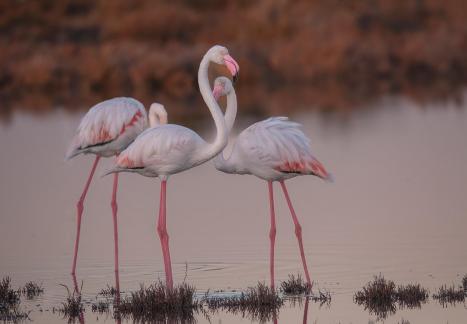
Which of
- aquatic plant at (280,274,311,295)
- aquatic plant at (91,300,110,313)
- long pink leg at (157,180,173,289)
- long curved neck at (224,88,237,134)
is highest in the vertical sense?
long curved neck at (224,88,237,134)

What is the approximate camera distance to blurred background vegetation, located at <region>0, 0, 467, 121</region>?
96.9 ft

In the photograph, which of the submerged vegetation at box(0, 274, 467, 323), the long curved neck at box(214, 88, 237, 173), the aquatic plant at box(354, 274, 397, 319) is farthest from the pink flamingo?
the aquatic plant at box(354, 274, 397, 319)

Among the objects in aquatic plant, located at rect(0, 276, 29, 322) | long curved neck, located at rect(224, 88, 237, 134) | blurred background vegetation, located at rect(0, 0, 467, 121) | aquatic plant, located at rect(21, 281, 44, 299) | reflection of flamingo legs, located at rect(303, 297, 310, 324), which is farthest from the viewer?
blurred background vegetation, located at rect(0, 0, 467, 121)

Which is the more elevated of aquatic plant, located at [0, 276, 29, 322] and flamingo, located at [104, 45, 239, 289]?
flamingo, located at [104, 45, 239, 289]

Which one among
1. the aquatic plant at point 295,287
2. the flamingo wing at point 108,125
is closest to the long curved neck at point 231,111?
the flamingo wing at point 108,125

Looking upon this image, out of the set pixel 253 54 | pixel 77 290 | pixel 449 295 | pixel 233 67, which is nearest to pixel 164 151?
pixel 233 67

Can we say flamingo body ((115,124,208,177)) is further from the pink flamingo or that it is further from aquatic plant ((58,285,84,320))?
aquatic plant ((58,285,84,320))

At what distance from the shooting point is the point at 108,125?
442 inches

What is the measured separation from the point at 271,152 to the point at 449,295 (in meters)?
2.04

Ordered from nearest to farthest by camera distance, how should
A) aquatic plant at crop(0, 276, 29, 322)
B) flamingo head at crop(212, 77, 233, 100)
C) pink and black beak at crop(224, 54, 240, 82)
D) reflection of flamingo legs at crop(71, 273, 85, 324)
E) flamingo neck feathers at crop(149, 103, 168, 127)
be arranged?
reflection of flamingo legs at crop(71, 273, 85, 324) → aquatic plant at crop(0, 276, 29, 322) → pink and black beak at crop(224, 54, 240, 82) → flamingo head at crop(212, 77, 233, 100) → flamingo neck feathers at crop(149, 103, 168, 127)

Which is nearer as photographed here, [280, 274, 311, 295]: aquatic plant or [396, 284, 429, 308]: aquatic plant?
[396, 284, 429, 308]: aquatic plant

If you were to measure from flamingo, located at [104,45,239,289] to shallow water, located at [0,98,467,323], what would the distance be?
3.03 ft

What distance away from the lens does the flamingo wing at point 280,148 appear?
33.4 ft

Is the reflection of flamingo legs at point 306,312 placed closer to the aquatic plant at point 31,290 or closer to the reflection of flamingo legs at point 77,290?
the reflection of flamingo legs at point 77,290
